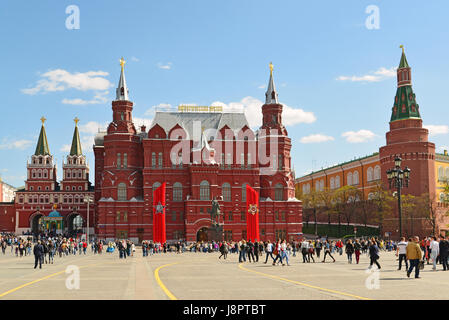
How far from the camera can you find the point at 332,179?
388 feet

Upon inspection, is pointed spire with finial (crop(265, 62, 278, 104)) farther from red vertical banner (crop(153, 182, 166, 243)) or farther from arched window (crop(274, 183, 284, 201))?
red vertical banner (crop(153, 182, 166, 243))

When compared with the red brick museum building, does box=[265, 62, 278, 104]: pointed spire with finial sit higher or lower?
higher

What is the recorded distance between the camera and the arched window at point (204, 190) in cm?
8206

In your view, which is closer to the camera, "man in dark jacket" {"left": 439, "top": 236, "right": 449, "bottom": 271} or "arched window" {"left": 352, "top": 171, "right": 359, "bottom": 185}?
"man in dark jacket" {"left": 439, "top": 236, "right": 449, "bottom": 271}

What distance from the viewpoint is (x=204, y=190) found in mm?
82312

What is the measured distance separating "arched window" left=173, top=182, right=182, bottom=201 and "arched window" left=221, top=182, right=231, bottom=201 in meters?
6.96

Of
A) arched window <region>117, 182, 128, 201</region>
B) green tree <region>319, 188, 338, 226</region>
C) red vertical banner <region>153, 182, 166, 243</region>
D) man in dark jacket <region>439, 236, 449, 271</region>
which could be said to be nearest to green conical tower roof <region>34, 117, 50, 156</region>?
arched window <region>117, 182, 128, 201</region>

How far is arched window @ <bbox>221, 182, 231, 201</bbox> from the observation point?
278 ft

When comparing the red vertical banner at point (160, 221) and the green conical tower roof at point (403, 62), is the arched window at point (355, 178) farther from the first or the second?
the red vertical banner at point (160, 221)

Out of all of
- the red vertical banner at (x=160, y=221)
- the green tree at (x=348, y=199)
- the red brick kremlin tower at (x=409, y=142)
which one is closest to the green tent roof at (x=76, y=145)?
the red vertical banner at (x=160, y=221)

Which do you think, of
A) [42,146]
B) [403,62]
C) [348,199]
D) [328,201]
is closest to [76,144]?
[42,146]

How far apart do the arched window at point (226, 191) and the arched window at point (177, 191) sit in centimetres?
696
